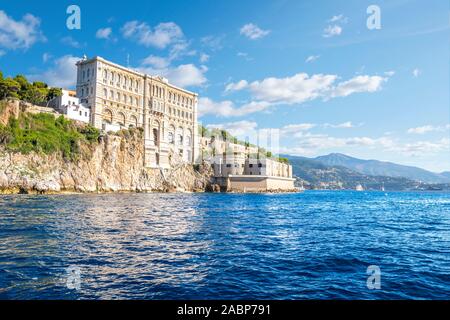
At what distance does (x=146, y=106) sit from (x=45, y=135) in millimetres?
33417

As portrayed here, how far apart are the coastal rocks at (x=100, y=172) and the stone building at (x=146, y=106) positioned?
3.82 metres

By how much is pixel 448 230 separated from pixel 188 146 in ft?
269

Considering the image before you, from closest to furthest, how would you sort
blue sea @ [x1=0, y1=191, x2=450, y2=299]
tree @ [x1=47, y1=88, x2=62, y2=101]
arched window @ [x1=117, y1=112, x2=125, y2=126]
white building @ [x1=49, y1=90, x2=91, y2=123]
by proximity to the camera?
blue sea @ [x1=0, y1=191, x2=450, y2=299] → white building @ [x1=49, y1=90, x2=91, y2=123] → tree @ [x1=47, y1=88, x2=62, y2=101] → arched window @ [x1=117, y1=112, x2=125, y2=126]

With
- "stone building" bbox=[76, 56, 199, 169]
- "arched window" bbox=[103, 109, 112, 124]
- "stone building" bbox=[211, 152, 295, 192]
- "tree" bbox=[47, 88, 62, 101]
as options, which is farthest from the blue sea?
"stone building" bbox=[211, 152, 295, 192]

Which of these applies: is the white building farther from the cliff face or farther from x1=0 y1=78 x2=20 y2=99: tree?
the cliff face

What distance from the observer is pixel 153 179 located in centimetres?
7950

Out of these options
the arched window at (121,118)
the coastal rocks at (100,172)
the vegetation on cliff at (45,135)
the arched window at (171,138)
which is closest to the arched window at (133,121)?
the arched window at (121,118)

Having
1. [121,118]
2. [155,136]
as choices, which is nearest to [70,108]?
[121,118]

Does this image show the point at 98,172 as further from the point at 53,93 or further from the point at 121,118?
the point at 53,93

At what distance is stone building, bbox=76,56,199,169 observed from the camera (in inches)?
3061

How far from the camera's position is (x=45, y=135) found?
59.3 meters

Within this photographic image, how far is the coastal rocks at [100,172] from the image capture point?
5231 cm

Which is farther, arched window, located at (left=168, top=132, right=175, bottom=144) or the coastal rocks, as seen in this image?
arched window, located at (left=168, top=132, right=175, bottom=144)

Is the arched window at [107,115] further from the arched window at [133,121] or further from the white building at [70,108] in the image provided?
the arched window at [133,121]
